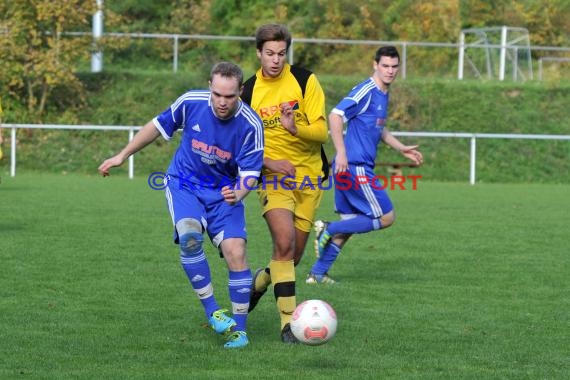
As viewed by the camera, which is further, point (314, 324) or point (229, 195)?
point (229, 195)

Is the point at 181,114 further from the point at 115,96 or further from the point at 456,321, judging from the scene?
the point at 115,96

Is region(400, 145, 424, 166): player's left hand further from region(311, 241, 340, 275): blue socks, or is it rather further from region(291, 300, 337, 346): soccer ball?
region(291, 300, 337, 346): soccer ball

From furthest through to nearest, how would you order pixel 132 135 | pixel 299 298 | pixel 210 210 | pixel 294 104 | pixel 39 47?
pixel 39 47 < pixel 132 135 < pixel 299 298 < pixel 294 104 < pixel 210 210

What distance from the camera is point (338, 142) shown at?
8070mm

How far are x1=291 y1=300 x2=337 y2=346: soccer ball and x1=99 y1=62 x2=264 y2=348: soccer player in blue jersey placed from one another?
0.43 meters

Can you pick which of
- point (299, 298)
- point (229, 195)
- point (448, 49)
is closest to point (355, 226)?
point (299, 298)

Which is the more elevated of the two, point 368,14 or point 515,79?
point 368,14

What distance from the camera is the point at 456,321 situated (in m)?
7.04

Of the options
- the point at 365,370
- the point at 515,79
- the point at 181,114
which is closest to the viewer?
the point at 365,370

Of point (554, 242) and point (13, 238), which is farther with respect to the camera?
point (554, 242)

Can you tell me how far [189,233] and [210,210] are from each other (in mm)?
261

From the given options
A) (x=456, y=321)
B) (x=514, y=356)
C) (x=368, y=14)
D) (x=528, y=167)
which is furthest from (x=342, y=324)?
(x=368, y=14)

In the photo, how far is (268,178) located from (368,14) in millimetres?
28265

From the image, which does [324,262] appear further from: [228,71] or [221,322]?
[228,71]
